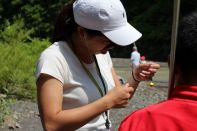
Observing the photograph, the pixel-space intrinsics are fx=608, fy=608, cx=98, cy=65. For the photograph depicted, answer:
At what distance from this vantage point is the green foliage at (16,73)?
11.5 meters

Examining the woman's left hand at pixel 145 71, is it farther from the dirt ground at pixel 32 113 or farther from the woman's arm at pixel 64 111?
the dirt ground at pixel 32 113

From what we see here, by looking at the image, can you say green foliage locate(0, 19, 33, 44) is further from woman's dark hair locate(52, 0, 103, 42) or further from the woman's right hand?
the woman's right hand

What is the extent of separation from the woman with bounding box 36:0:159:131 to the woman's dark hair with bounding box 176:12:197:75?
2.55 ft

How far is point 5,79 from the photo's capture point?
37.8ft

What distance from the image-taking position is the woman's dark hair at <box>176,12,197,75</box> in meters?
2.08

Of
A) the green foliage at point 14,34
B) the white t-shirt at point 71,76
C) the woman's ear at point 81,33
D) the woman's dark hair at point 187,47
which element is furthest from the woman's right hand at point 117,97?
the green foliage at point 14,34

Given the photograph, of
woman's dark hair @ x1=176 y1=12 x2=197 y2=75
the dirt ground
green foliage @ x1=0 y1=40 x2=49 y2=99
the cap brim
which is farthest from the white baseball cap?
green foliage @ x1=0 y1=40 x2=49 y2=99

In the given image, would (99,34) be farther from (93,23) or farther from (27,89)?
(27,89)

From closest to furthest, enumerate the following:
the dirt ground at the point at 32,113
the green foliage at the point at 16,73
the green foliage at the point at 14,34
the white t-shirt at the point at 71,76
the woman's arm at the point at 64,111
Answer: the woman's arm at the point at 64,111 < the white t-shirt at the point at 71,76 < the dirt ground at the point at 32,113 < the green foliage at the point at 16,73 < the green foliage at the point at 14,34

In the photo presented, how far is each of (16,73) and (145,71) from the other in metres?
8.63

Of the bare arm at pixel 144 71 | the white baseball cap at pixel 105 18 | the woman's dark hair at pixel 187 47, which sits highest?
the woman's dark hair at pixel 187 47

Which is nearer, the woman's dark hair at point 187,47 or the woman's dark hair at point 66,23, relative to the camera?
the woman's dark hair at point 187,47

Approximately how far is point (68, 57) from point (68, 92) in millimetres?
175

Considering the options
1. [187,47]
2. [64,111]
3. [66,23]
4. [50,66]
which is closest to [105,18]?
[66,23]
